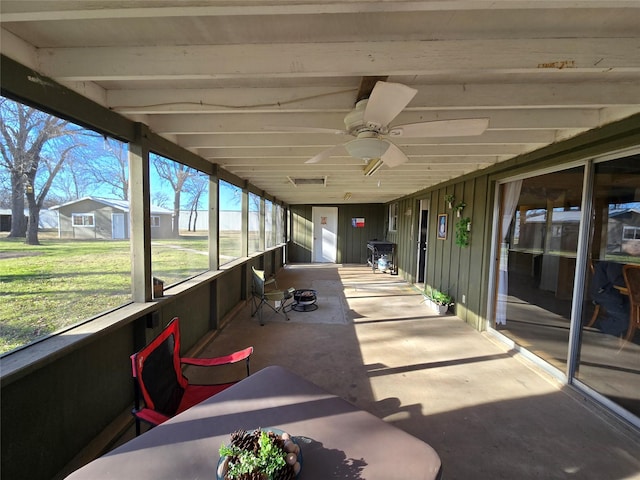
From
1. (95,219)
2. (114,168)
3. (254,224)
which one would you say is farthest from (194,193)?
(254,224)

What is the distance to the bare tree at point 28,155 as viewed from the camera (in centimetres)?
138

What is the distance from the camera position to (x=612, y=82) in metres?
1.81

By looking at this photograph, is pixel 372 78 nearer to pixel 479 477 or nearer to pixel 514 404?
pixel 479 477

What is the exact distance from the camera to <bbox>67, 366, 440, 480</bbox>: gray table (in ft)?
3.23

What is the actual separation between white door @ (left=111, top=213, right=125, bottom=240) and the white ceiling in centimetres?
80

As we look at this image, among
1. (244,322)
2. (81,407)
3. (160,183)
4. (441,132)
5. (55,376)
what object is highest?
(441,132)

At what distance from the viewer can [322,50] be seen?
1439mm

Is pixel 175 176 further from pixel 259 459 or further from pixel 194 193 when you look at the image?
pixel 259 459

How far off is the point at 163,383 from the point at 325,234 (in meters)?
9.23

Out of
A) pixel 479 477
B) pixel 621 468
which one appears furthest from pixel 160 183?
pixel 621 468

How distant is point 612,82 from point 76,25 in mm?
3132

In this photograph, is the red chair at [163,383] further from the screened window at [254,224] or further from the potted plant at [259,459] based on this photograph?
the screened window at [254,224]

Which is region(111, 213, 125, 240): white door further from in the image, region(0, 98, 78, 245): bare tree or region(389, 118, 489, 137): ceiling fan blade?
region(389, 118, 489, 137): ceiling fan blade

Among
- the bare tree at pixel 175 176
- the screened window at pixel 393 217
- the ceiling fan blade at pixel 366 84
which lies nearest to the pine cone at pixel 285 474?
the ceiling fan blade at pixel 366 84
